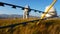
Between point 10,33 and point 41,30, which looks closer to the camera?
point 10,33

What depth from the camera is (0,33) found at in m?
3.86

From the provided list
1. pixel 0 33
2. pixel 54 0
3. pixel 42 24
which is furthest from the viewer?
pixel 42 24

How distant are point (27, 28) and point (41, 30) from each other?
1.09 feet

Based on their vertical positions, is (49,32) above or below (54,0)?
below

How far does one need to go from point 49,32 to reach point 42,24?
0.41 metres

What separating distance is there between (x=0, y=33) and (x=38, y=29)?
890 mm

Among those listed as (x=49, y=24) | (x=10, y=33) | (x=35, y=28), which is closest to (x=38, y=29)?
(x=35, y=28)

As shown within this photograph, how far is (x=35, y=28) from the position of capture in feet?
13.8

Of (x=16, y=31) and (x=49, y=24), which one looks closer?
(x=16, y=31)

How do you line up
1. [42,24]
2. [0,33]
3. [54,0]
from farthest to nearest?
[42,24] < [54,0] < [0,33]

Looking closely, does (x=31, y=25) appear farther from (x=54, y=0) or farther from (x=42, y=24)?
(x=54, y=0)

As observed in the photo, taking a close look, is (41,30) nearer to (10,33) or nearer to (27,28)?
(27,28)

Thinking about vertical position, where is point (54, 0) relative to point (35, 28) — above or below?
above

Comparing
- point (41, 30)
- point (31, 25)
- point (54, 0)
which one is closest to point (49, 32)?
point (41, 30)
